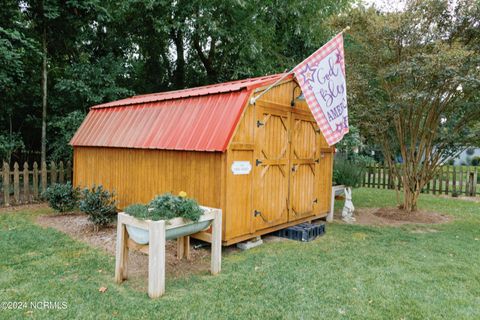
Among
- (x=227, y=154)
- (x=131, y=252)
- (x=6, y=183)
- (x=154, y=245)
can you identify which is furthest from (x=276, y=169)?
(x=6, y=183)

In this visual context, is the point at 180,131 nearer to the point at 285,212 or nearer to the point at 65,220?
the point at 285,212

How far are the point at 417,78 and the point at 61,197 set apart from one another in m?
8.24

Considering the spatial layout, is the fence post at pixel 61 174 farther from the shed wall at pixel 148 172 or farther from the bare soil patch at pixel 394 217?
the bare soil patch at pixel 394 217

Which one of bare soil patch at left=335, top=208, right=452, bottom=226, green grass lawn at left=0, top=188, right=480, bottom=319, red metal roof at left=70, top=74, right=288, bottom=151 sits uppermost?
red metal roof at left=70, top=74, right=288, bottom=151

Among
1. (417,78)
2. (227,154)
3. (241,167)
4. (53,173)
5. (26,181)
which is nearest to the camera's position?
(227,154)

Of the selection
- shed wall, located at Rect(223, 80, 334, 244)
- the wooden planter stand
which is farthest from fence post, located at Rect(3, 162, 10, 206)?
shed wall, located at Rect(223, 80, 334, 244)

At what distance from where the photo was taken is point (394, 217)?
824cm

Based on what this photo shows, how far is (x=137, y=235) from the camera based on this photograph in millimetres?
3861

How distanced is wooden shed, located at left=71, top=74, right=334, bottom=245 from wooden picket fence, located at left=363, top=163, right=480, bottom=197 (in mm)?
6511

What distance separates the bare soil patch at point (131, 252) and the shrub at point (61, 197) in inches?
9.6

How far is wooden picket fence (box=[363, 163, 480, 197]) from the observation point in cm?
1197

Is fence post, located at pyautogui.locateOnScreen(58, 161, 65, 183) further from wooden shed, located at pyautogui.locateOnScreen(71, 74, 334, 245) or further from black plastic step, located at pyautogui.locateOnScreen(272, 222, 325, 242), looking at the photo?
black plastic step, located at pyautogui.locateOnScreen(272, 222, 325, 242)

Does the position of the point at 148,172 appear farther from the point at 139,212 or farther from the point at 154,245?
the point at 154,245

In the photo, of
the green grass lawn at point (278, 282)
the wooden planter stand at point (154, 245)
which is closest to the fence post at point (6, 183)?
the green grass lawn at point (278, 282)
